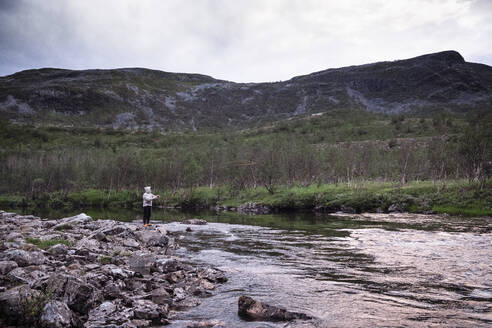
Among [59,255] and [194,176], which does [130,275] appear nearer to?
[59,255]

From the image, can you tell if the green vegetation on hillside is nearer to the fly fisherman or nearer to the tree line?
the tree line

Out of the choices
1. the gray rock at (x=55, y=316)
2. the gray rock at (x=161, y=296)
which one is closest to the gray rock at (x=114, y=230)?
the gray rock at (x=161, y=296)

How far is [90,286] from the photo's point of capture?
9750 millimetres

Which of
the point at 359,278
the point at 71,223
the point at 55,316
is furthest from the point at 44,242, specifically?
the point at 359,278

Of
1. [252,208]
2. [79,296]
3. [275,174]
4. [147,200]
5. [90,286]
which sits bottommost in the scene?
[252,208]

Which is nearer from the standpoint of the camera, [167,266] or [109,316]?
[109,316]

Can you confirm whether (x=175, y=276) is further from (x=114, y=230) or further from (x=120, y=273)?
(x=114, y=230)

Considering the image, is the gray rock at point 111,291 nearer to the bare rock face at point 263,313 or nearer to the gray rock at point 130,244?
the bare rock face at point 263,313

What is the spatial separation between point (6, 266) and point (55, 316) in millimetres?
3903

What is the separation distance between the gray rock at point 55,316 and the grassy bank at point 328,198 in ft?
155

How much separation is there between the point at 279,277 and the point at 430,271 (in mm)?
6422

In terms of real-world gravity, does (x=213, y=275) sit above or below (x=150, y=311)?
below

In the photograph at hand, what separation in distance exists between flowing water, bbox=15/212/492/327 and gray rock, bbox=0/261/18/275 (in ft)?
18.5

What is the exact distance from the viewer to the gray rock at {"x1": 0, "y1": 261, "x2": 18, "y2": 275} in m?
10.6
